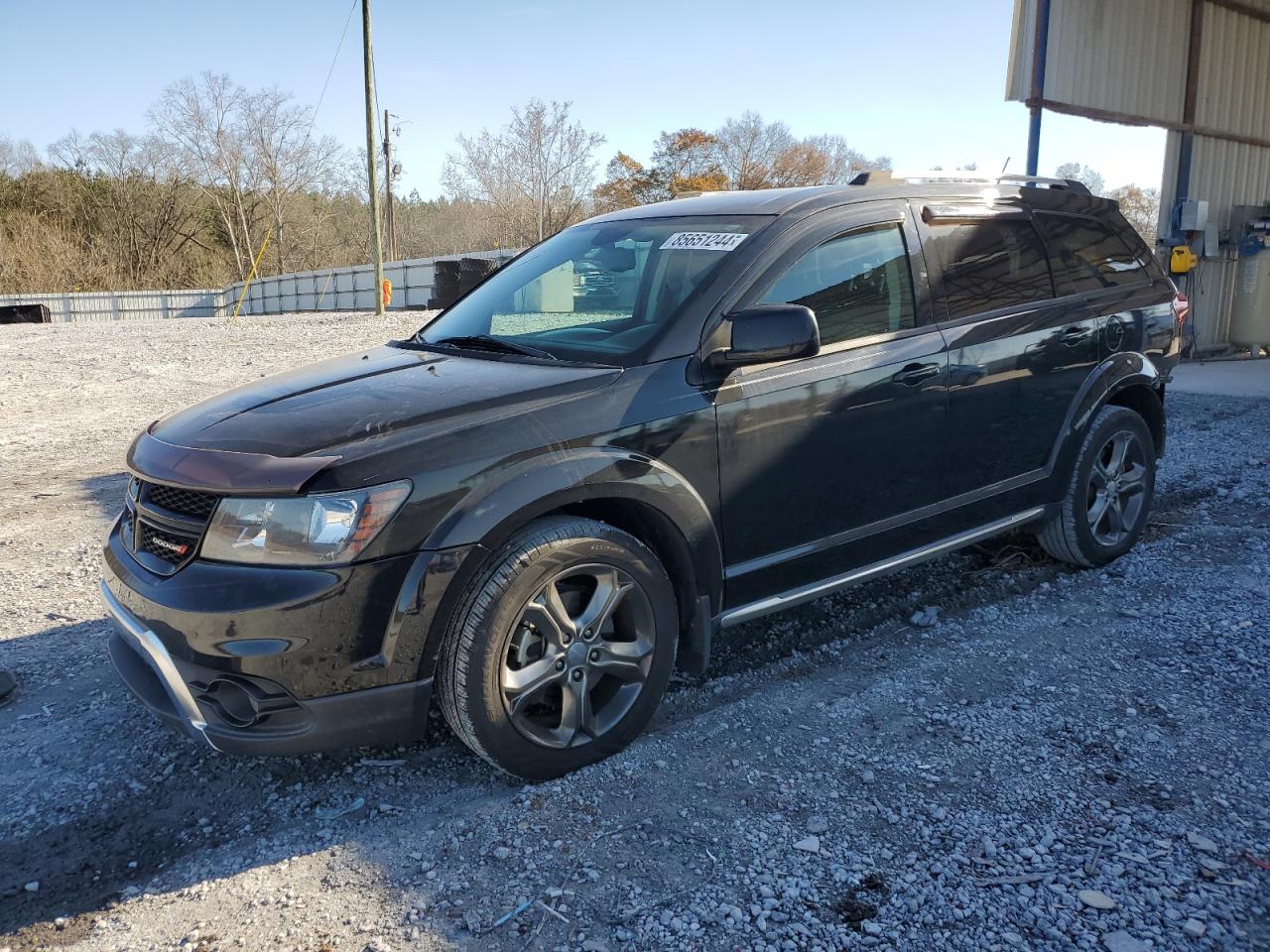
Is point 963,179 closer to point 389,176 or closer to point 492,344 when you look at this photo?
point 492,344

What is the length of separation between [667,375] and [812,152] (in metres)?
67.2

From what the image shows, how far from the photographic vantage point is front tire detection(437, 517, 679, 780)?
272 cm

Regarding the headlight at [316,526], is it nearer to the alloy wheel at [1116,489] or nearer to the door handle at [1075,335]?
the door handle at [1075,335]

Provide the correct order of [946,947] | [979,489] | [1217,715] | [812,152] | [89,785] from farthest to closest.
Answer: [812,152]
[979,489]
[1217,715]
[89,785]
[946,947]

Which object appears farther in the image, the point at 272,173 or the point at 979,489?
the point at 272,173

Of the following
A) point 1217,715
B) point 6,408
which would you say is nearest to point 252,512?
point 1217,715

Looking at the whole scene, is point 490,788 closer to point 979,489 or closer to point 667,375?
point 667,375

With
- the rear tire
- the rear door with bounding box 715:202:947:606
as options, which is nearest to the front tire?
the rear door with bounding box 715:202:947:606

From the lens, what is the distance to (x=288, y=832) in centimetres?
279

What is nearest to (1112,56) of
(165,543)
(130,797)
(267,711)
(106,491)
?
(106,491)

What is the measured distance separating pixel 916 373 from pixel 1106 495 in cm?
178

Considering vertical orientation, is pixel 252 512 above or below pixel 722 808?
above

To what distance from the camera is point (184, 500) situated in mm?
2752

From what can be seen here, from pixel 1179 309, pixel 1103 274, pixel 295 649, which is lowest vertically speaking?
pixel 295 649
